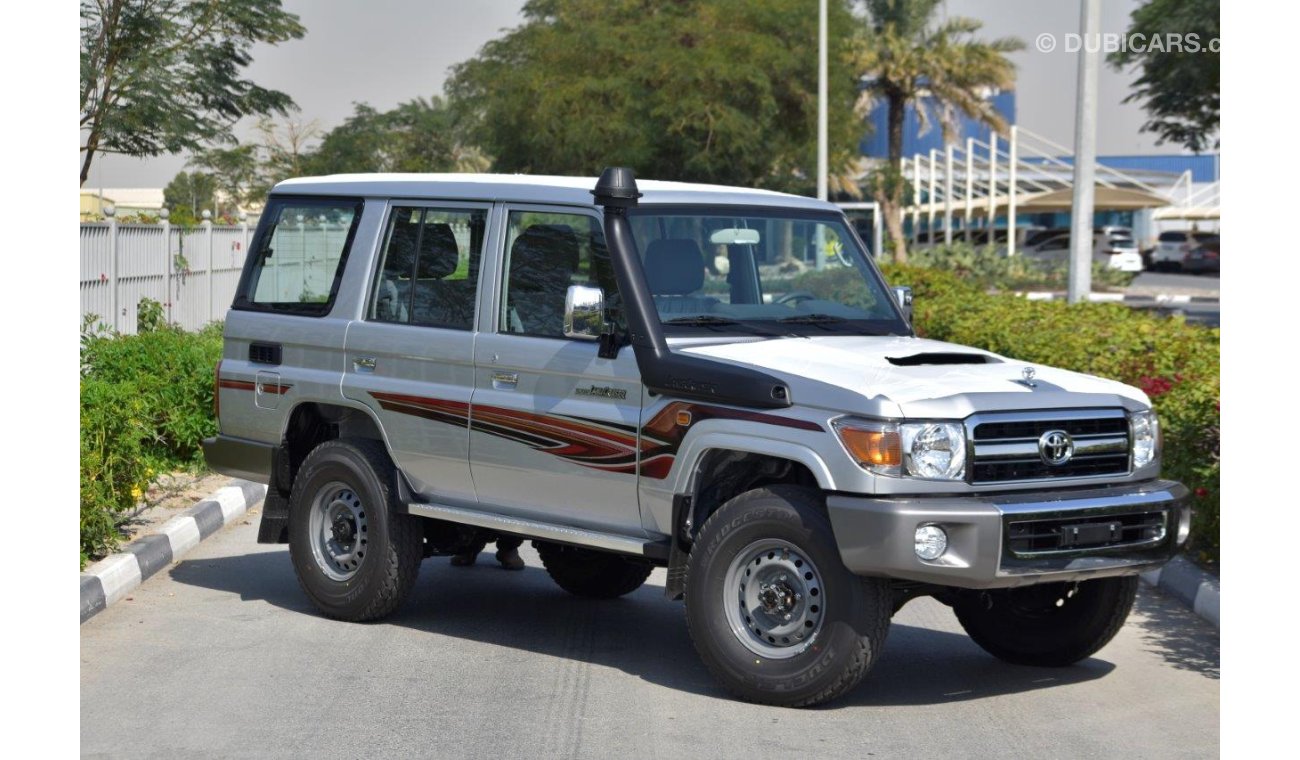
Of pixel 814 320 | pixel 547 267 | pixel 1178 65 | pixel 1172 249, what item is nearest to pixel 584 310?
pixel 547 267

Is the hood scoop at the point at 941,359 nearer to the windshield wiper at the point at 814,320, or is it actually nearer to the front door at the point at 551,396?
the windshield wiper at the point at 814,320

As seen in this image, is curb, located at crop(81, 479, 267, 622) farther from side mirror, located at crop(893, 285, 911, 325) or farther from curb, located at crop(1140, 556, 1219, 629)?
curb, located at crop(1140, 556, 1219, 629)

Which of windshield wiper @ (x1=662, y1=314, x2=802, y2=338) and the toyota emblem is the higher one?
windshield wiper @ (x1=662, y1=314, x2=802, y2=338)

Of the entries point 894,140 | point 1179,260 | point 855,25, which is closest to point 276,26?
point 855,25

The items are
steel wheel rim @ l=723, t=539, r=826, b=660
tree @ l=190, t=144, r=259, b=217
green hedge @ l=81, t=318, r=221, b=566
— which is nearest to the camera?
steel wheel rim @ l=723, t=539, r=826, b=660

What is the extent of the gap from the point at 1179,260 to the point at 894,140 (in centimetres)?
1452

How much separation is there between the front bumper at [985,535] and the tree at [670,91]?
38066 mm

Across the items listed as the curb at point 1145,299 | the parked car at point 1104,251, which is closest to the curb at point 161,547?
the curb at point 1145,299

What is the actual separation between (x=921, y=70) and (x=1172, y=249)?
53.3 ft

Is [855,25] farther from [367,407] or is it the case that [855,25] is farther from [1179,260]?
[367,407]

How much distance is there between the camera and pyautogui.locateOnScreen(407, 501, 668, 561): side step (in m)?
7.28

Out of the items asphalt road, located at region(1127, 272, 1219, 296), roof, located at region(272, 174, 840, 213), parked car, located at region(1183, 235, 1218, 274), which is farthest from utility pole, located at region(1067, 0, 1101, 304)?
parked car, located at region(1183, 235, 1218, 274)

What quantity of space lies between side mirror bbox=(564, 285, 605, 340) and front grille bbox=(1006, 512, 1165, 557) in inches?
73.9

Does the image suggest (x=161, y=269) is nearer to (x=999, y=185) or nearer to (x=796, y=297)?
(x=796, y=297)
